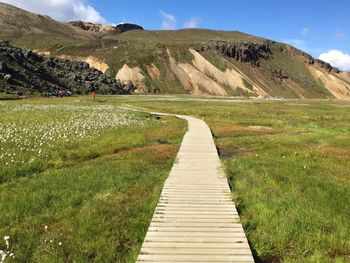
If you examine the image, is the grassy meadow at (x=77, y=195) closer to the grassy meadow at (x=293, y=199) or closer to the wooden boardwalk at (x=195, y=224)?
the wooden boardwalk at (x=195, y=224)

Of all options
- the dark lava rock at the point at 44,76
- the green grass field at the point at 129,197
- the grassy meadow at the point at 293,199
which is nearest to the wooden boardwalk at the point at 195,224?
the green grass field at the point at 129,197

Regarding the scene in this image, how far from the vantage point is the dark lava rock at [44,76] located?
343ft

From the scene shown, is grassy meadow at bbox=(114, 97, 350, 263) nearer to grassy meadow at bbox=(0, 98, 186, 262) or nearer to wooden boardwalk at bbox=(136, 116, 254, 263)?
wooden boardwalk at bbox=(136, 116, 254, 263)

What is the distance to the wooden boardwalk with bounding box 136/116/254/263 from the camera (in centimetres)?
948

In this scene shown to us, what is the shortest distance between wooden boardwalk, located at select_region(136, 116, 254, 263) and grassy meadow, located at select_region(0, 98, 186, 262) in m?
0.67

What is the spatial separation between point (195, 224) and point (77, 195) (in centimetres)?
524

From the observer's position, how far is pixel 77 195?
14.8 meters

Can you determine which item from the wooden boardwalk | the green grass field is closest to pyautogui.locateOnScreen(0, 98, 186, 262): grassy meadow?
the green grass field

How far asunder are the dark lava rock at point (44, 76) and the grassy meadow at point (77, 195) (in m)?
79.3

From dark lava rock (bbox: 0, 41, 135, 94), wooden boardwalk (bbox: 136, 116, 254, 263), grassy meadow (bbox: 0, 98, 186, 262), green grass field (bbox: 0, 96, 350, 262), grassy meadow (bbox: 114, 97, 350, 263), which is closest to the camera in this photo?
wooden boardwalk (bbox: 136, 116, 254, 263)

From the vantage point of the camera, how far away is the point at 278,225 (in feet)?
40.0

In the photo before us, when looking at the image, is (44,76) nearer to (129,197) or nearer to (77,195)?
(77,195)

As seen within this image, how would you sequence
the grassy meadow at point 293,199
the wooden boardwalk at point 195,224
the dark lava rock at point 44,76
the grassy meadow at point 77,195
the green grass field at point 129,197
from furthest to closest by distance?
the dark lava rock at point 44,76
the grassy meadow at point 293,199
the green grass field at point 129,197
the grassy meadow at point 77,195
the wooden boardwalk at point 195,224

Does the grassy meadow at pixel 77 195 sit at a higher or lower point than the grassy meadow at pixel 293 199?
lower
